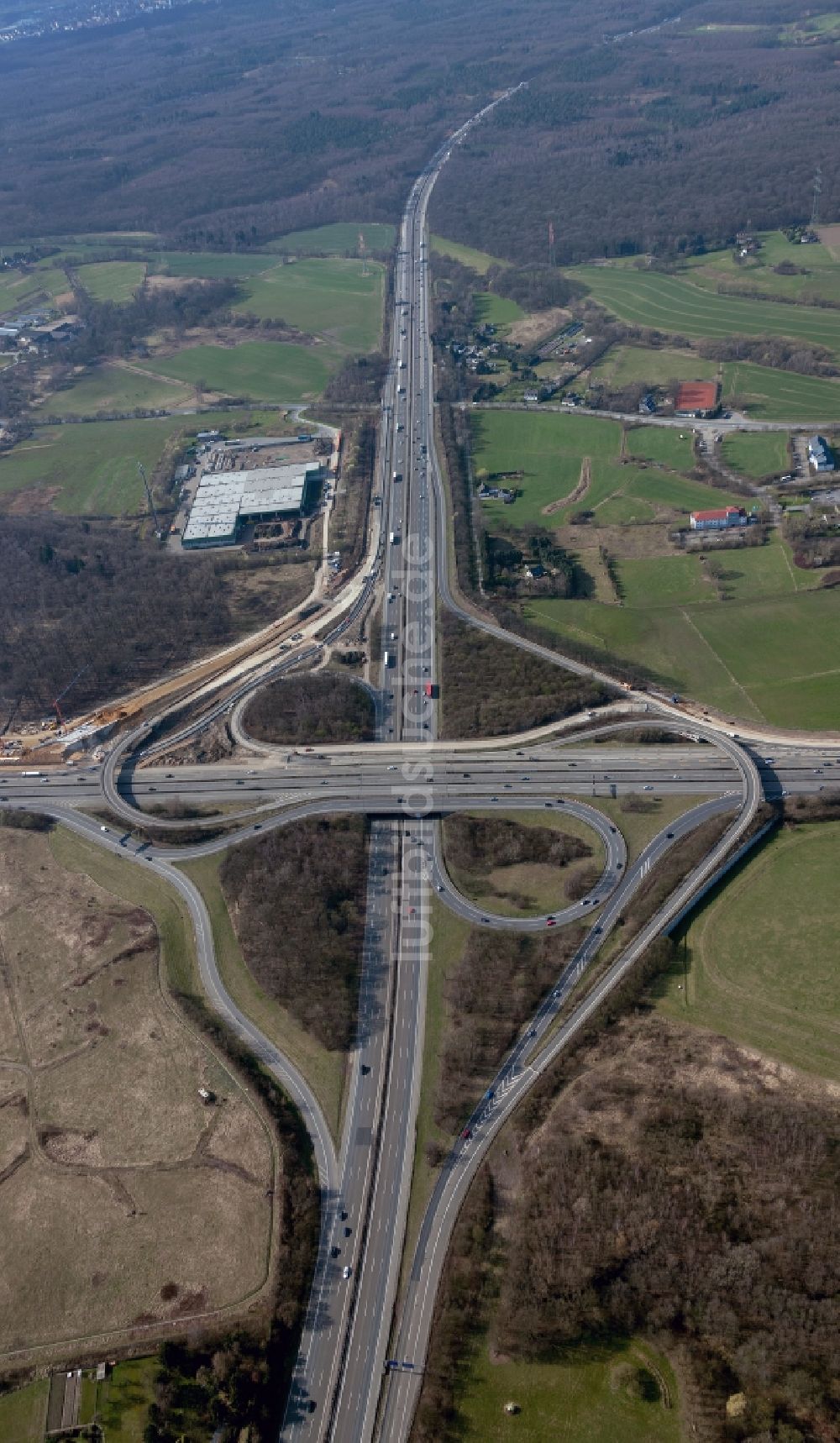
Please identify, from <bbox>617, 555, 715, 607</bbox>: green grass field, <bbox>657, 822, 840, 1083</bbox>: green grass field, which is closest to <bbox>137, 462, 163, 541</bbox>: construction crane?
<bbox>617, 555, 715, 607</bbox>: green grass field

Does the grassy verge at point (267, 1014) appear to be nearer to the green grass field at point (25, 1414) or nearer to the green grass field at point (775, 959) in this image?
the green grass field at point (25, 1414)

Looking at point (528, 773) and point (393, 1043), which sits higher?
point (528, 773)

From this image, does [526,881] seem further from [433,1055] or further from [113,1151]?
[113,1151]

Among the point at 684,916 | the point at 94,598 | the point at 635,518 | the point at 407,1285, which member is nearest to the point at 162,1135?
the point at 407,1285

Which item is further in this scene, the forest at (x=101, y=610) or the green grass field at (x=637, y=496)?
the green grass field at (x=637, y=496)

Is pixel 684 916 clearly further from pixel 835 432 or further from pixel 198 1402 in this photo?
pixel 835 432

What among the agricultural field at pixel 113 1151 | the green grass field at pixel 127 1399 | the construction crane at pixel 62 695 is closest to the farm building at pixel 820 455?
the construction crane at pixel 62 695
